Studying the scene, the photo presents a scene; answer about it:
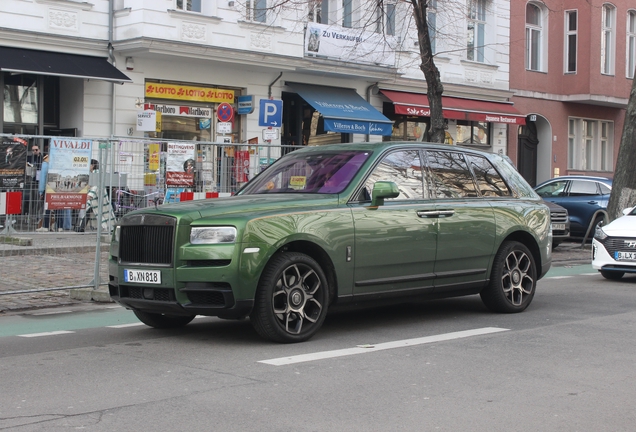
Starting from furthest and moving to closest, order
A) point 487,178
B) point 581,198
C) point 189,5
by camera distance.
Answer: point 189,5 → point 581,198 → point 487,178

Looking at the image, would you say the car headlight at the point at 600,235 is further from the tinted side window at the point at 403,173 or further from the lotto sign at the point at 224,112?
the lotto sign at the point at 224,112

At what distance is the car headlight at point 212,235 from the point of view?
7.67m

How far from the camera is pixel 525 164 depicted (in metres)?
35.2

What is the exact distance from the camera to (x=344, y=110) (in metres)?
26.7

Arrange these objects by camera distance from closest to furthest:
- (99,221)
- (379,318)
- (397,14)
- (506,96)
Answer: (379,318)
(99,221)
(397,14)
(506,96)

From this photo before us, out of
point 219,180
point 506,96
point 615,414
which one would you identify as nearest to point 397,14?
point 506,96

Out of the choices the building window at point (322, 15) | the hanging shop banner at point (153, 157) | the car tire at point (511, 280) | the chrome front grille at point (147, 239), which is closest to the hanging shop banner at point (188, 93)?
the building window at point (322, 15)

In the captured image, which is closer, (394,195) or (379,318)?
(394,195)

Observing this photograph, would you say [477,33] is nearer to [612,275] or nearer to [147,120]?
[147,120]

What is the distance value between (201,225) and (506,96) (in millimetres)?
26825

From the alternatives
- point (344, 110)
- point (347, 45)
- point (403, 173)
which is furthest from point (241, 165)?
point (347, 45)

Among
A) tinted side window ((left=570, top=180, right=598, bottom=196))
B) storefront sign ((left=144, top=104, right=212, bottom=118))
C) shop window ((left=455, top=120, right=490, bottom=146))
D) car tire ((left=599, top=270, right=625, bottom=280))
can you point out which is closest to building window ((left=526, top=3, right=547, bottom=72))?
shop window ((left=455, top=120, right=490, bottom=146))

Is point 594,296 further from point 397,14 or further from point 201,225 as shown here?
point 397,14

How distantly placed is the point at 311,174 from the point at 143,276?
194cm
